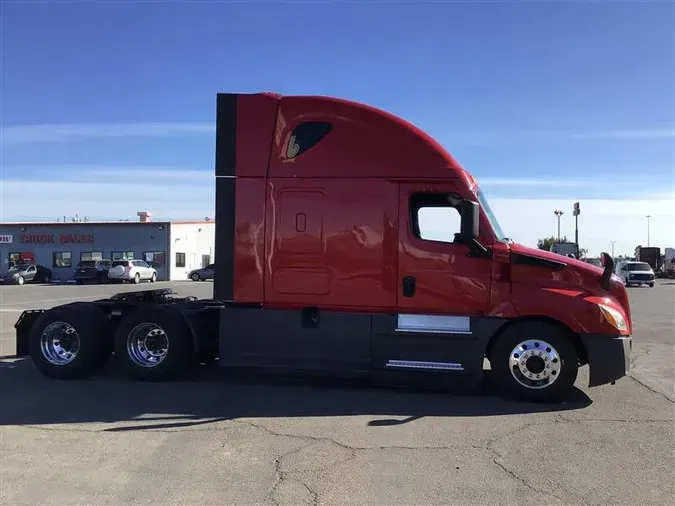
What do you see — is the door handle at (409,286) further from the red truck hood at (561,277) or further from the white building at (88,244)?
the white building at (88,244)

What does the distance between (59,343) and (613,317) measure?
735 centimetres

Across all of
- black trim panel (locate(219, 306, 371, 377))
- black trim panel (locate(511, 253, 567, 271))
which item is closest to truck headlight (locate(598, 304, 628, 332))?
black trim panel (locate(511, 253, 567, 271))

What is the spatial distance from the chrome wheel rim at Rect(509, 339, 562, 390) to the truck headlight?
70 cm

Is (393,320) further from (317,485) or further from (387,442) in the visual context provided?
(317,485)

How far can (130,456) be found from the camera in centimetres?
497

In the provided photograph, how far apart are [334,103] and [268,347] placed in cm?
321

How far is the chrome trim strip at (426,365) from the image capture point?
7.00 metres

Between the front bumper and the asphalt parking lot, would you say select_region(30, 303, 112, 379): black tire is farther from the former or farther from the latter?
the front bumper

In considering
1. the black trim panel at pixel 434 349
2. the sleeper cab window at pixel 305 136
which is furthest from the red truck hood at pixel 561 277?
the sleeper cab window at pixel 305 136

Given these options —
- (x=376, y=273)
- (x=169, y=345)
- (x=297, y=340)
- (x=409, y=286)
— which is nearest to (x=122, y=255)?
(x=169, y=345)

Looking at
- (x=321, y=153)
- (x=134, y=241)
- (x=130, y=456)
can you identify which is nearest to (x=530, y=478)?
(x=130, y=456)

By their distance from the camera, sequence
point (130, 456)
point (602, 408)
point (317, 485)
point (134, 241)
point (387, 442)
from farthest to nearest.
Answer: point (134, 241) → point (602, 408) → point (387, 442) → point (130, 456) → point (317, 485)

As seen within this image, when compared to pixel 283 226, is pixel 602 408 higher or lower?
lower

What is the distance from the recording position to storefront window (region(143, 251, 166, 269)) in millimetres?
47188
